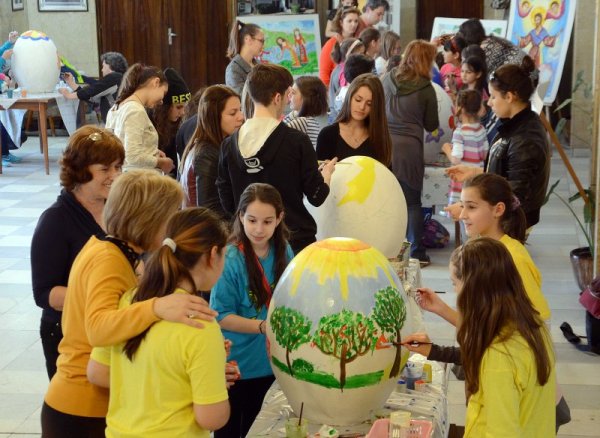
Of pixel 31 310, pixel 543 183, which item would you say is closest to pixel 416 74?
pixel 543 183

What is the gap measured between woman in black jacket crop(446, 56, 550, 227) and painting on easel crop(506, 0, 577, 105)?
22.3ft

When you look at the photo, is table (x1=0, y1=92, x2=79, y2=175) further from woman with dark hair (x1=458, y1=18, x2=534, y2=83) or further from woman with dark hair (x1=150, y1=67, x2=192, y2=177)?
woman with dark hair (x1=458, y1=18, x2=534, y2=83)

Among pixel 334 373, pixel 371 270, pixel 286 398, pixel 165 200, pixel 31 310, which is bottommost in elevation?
pixel 31 310

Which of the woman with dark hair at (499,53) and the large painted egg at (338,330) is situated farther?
the woman with dark hair at (499,53)

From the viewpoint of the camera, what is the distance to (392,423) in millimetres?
2873

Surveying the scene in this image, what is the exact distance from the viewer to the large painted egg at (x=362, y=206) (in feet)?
13.9

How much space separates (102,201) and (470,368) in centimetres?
142

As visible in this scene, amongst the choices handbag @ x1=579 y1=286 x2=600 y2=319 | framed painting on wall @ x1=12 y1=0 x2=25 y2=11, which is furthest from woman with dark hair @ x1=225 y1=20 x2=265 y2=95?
framed painting on wall @ x1=12 y1=0 x2=25 y2=11

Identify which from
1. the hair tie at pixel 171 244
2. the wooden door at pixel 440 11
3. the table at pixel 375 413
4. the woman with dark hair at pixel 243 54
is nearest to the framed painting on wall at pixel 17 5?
Answer: the wooden door at pixel 440 11

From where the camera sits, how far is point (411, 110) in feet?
22.3

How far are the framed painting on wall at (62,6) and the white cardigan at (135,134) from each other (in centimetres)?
948

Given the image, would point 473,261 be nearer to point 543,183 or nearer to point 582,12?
point 543,183

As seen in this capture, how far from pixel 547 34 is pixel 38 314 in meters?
7.54

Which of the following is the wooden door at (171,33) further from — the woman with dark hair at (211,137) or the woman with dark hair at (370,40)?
the woman with dark hair at (211,137)
